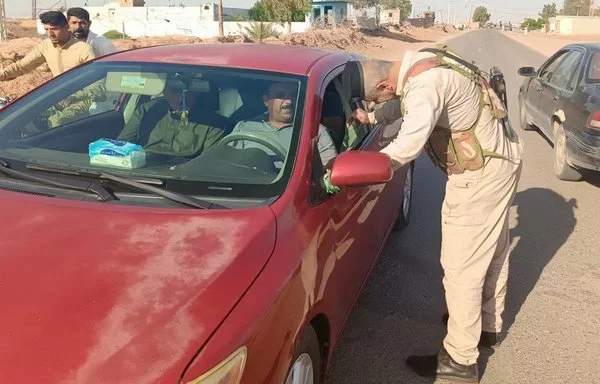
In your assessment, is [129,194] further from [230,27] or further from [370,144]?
[230,27]

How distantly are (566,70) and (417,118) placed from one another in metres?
5.96

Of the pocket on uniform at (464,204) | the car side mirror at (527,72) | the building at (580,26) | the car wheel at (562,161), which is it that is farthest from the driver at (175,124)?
the building at (580,26)

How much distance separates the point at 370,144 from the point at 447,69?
3.77ft

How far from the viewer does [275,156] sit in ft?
8.93

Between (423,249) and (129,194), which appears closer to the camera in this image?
(129,194)

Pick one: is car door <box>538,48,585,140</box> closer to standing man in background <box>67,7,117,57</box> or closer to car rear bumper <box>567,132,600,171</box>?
car rear bumper <box>567,132,600,171</box>

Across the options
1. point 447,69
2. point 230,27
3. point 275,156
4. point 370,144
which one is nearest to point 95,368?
point 275,156

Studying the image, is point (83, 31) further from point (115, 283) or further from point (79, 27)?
point (115, 283)

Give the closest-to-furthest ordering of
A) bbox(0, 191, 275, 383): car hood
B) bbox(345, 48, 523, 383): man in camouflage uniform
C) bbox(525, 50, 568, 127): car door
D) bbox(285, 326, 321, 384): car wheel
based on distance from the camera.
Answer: bbox(0, 191, 275, 383): car hood → bbox(285, 326, 321, 384): car wheel → bbox(345, 48, 523, 383): man in camouflage uniform → bbox(525, 50, 568, 127): car door

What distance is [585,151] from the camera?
19.6ft

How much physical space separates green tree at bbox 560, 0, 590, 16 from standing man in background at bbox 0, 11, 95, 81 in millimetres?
146972

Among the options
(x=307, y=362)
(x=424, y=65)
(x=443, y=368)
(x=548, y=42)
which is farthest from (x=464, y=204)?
(x=548, y=42)

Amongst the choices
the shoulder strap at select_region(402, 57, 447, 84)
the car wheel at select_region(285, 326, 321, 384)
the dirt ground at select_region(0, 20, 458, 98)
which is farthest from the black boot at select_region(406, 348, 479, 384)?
the dirt ground at select_region(0, 20, 458, 98)

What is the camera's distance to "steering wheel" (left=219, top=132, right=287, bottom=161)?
272cm
